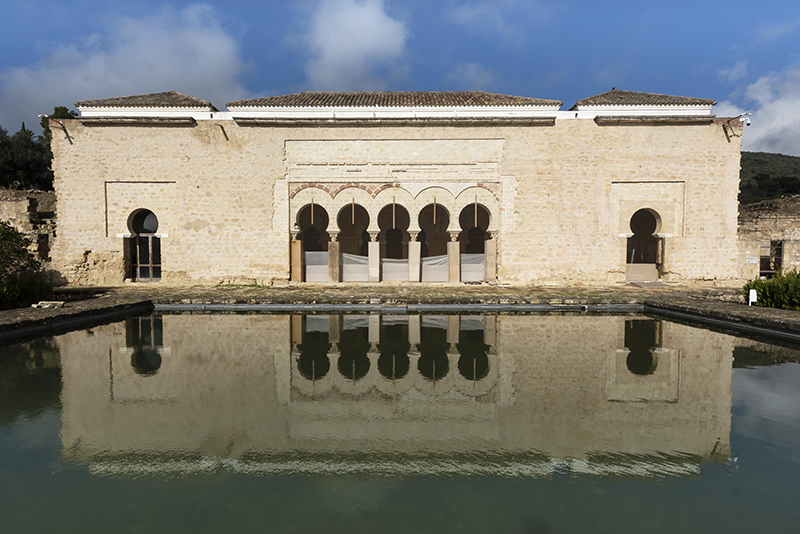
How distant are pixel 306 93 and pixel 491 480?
1728 cm

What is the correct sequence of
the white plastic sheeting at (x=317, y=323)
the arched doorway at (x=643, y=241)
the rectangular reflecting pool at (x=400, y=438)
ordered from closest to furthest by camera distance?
the rectangular reflecting pool at (x=400, y=438), the white plastic sheeting at (x=317, y=323), the arched doorway at (x=643, y=241)

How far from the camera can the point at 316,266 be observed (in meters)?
14.7

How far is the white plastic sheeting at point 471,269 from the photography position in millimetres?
14719

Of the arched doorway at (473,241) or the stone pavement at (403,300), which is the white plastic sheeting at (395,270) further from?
the arched doorway at (473,241)

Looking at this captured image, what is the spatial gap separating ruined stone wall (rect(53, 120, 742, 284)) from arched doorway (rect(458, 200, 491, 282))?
0.90m

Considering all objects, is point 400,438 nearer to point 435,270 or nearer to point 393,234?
point 435,270

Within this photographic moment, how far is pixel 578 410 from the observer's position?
3900 mm

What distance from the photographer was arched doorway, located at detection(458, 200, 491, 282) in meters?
14.7

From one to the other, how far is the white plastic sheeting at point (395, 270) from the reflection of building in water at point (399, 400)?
7.61 meters

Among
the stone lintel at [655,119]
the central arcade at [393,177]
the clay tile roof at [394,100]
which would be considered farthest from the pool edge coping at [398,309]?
the clay tile roof at [394,100]

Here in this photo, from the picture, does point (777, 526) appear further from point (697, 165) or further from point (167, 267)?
point (167, 267)

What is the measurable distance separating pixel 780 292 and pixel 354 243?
1392 centimetres

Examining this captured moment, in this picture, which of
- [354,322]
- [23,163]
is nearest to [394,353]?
[354,322]

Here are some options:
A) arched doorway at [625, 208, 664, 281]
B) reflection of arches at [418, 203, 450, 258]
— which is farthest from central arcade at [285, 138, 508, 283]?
arched doorway at [625, 208, 664, 281]
